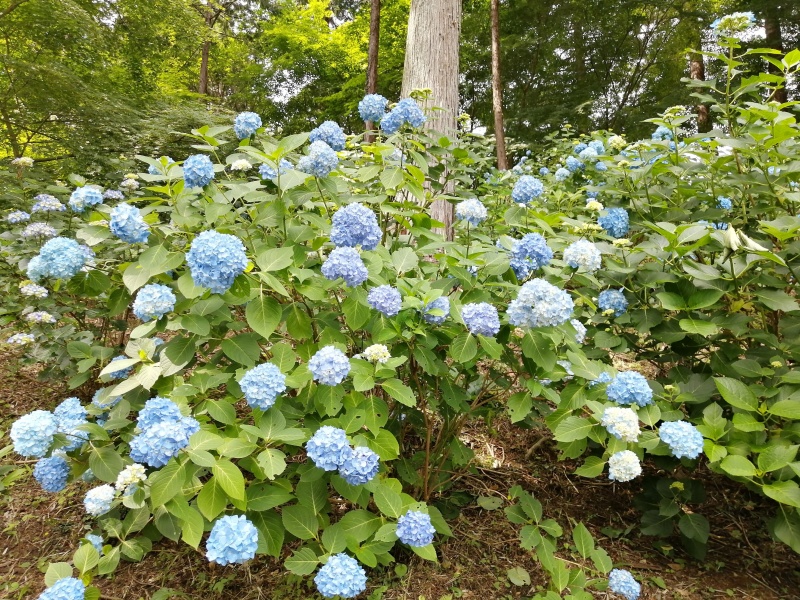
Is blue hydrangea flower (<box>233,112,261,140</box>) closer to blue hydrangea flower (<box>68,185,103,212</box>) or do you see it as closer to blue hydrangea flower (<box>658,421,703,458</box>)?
blue hydrangea flower (<box>68,185,103,212</box>)

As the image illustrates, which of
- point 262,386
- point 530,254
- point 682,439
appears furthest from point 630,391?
point 262,386

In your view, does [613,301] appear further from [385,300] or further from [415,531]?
[415,531]

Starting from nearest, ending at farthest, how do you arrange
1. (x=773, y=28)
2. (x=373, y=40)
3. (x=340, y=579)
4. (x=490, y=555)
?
(x=340, y=579)
(x=490, y=555)
(x=773, y=28)
(x=373, y=40)

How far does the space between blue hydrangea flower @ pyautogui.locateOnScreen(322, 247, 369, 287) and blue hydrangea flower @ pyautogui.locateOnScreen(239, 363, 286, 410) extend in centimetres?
36

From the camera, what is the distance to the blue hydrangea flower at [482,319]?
1588 millimetres

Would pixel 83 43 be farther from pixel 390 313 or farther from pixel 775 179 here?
pixel 775 179

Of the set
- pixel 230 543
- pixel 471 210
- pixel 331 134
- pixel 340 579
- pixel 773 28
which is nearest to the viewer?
pixel 230 543

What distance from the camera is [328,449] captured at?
140 cm

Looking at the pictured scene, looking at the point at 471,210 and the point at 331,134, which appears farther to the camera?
the point at 331,134

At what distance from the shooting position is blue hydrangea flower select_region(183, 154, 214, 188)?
179 centimetres

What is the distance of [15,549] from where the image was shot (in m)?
2.42

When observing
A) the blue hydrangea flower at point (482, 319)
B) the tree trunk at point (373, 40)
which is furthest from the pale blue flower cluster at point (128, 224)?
the tree trunk at point (373, 40)

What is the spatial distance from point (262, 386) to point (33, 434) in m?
0.85

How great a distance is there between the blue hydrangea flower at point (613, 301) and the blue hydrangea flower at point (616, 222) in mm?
427
